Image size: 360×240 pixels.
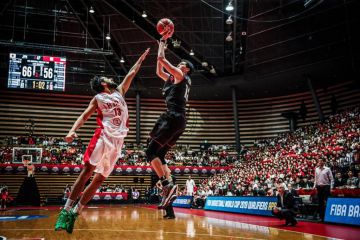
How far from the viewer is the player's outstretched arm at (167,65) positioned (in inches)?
202

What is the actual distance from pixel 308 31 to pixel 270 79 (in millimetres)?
5551

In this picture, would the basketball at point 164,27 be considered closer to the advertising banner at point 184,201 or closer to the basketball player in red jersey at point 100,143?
the basketball player in red jersey at point 100,143

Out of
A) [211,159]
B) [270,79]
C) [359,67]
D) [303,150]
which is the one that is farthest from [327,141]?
[211,159]

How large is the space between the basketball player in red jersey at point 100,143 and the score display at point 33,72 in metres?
15.8

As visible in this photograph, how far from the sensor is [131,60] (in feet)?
87.4

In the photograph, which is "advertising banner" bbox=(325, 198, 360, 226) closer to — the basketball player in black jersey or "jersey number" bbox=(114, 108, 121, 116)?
the basketball player in black jersey

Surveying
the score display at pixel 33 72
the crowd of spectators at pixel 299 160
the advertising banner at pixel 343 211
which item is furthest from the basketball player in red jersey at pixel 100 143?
the score display at pixel 33 72

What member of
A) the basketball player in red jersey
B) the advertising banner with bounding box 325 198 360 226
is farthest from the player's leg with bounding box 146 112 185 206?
the advertising banner with bounding box 325 198 360 226

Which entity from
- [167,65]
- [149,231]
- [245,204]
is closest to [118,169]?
[245,204]

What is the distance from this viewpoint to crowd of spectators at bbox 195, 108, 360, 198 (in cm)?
1344

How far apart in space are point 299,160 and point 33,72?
48.4 ft

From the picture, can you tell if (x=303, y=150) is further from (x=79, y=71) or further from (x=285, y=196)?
(x=79, y=71)

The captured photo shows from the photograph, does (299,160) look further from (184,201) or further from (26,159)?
(26,159)

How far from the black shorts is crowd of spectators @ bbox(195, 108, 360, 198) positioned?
26.8 ft
